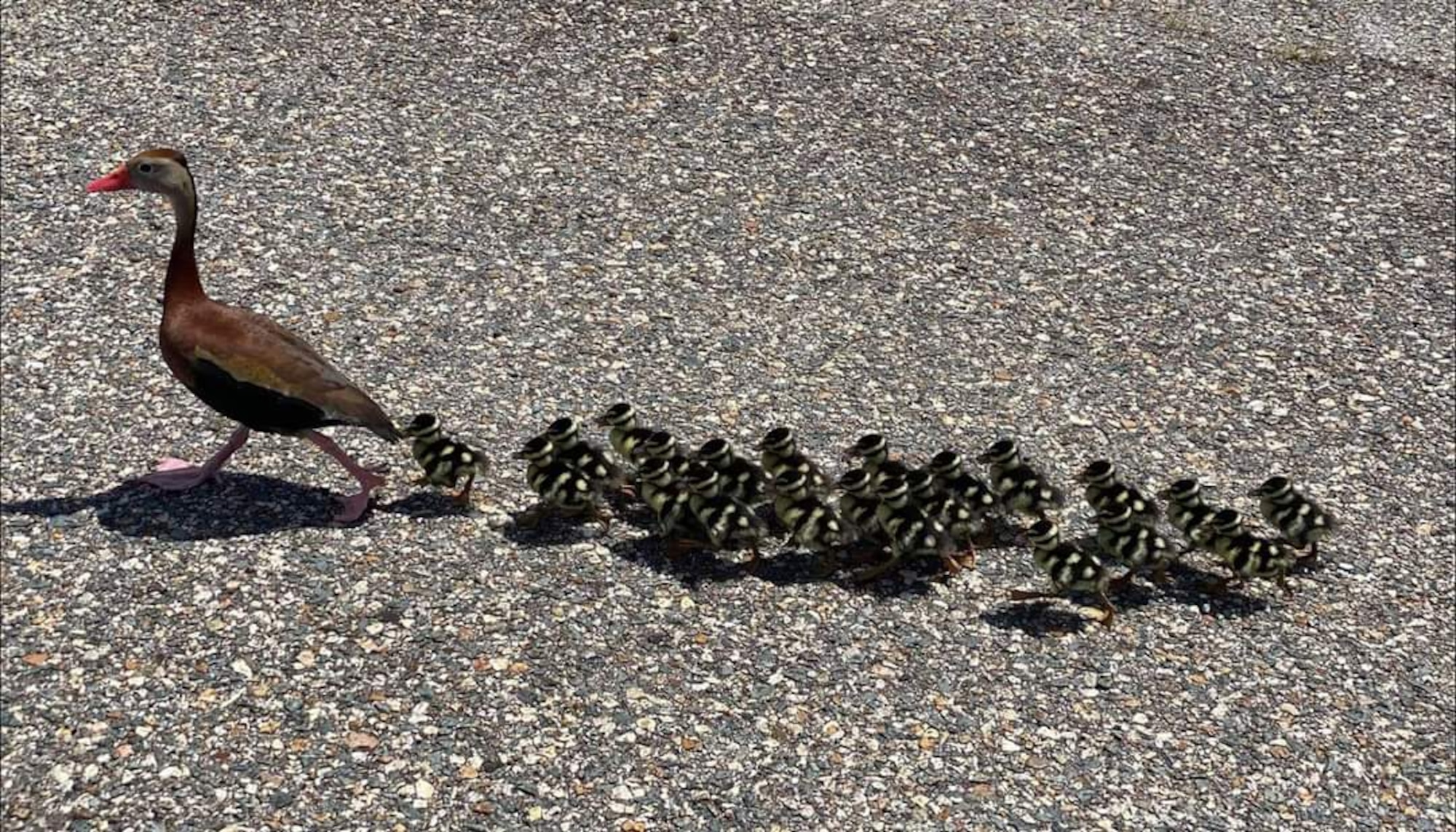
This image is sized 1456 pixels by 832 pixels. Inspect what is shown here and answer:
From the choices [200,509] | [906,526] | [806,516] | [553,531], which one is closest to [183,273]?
[200,509]

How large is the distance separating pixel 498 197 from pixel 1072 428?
4.24 m

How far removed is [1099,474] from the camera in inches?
331

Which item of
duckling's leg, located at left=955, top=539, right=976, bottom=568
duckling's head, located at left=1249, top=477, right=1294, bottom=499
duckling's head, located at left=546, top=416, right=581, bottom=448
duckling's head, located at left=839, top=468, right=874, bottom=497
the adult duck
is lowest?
duckling's leg, located at left=955, top=539, right=976, bottom=568

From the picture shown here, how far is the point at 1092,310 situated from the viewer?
1070 centimetres

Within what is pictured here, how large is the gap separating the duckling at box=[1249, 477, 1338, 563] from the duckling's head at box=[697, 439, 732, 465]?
2820mm

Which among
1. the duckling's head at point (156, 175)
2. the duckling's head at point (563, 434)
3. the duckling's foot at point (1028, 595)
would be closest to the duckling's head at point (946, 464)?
the duckling's foot at point (1028, 595)

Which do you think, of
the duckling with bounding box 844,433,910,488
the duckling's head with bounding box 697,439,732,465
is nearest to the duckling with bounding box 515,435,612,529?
the duckling's head with bounding box 697,439,732,465

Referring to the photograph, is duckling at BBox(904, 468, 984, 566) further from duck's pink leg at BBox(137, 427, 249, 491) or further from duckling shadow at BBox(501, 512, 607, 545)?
duck's pink leg at BBox(137, 427, 249, 491)

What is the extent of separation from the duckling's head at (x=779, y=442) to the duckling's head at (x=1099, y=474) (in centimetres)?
155

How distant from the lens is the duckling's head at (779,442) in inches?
324

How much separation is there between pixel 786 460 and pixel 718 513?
0.53 m

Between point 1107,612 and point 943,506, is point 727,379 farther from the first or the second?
point 1107,612

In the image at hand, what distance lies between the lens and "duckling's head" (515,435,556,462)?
26.6ft

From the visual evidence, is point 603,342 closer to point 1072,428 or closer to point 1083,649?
point 1072,428
